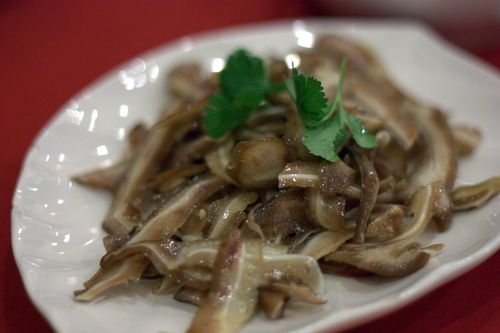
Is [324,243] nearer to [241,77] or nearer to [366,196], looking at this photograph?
[366,196]

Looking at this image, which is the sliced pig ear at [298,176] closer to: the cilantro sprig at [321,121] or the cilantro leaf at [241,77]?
the cilantro sprig at [321,121]

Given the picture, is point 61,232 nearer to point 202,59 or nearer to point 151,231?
point 151,231

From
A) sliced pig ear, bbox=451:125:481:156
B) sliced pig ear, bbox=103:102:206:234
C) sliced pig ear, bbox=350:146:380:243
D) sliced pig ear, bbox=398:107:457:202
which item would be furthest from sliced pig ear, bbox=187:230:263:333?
sliced pig ear, bbox=451:125:481:156

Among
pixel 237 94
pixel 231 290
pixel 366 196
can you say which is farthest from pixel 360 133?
pixel 231 290

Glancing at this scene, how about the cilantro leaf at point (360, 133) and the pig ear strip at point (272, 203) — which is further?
the cilantro leaf at point (360, 133)

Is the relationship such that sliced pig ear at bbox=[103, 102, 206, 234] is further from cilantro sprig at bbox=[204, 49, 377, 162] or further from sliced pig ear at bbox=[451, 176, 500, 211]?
sliced pig ear at bbox=[451, 176, 500, 211]

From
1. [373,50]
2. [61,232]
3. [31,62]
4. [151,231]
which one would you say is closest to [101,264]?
[151,231]

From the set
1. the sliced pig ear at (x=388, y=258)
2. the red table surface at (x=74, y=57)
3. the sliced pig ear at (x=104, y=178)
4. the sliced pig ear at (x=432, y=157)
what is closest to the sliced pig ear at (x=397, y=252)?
the sliced pig ear at (x=388, y=258)
